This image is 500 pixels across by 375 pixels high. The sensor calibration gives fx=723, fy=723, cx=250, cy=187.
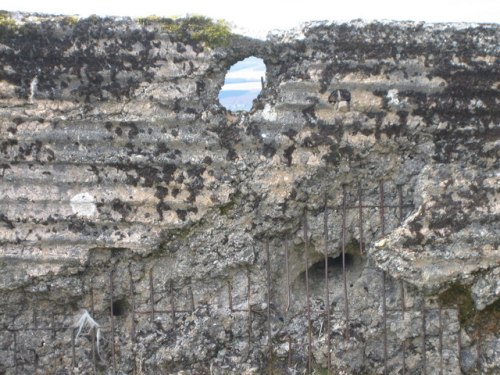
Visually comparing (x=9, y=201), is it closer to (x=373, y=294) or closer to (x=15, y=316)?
(x=15, y=316)

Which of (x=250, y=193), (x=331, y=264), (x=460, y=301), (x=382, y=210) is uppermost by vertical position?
(x=250, y=193)

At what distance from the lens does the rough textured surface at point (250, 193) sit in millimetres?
3320

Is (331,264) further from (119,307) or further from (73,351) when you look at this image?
(73,351)

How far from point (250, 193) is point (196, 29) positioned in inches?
31.4

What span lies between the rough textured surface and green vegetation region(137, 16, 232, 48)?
29mm

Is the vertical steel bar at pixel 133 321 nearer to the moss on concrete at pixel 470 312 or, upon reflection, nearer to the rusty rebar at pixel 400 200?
the rusty rebar at pixel 400 200

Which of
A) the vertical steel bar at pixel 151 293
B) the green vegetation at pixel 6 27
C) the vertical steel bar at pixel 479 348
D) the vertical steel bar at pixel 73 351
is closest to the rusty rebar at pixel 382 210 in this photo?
the vertical steel bar at pixel 479 348

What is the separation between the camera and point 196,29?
3.33 meters

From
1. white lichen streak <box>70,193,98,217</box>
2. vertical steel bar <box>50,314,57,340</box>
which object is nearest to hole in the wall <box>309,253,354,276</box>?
white lichen streak <box>70,193,98,217</box>

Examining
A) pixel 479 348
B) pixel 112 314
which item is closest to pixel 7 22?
pixel 112 314

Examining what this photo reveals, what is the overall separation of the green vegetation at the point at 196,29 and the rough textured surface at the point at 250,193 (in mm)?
29

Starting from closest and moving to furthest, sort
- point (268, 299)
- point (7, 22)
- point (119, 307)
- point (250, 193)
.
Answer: point (7, 22), point (250, 193), point (268, 299), point (119, 307)

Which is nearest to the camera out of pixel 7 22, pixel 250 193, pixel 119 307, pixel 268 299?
pixel 7 22

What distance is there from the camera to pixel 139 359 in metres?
3.53
